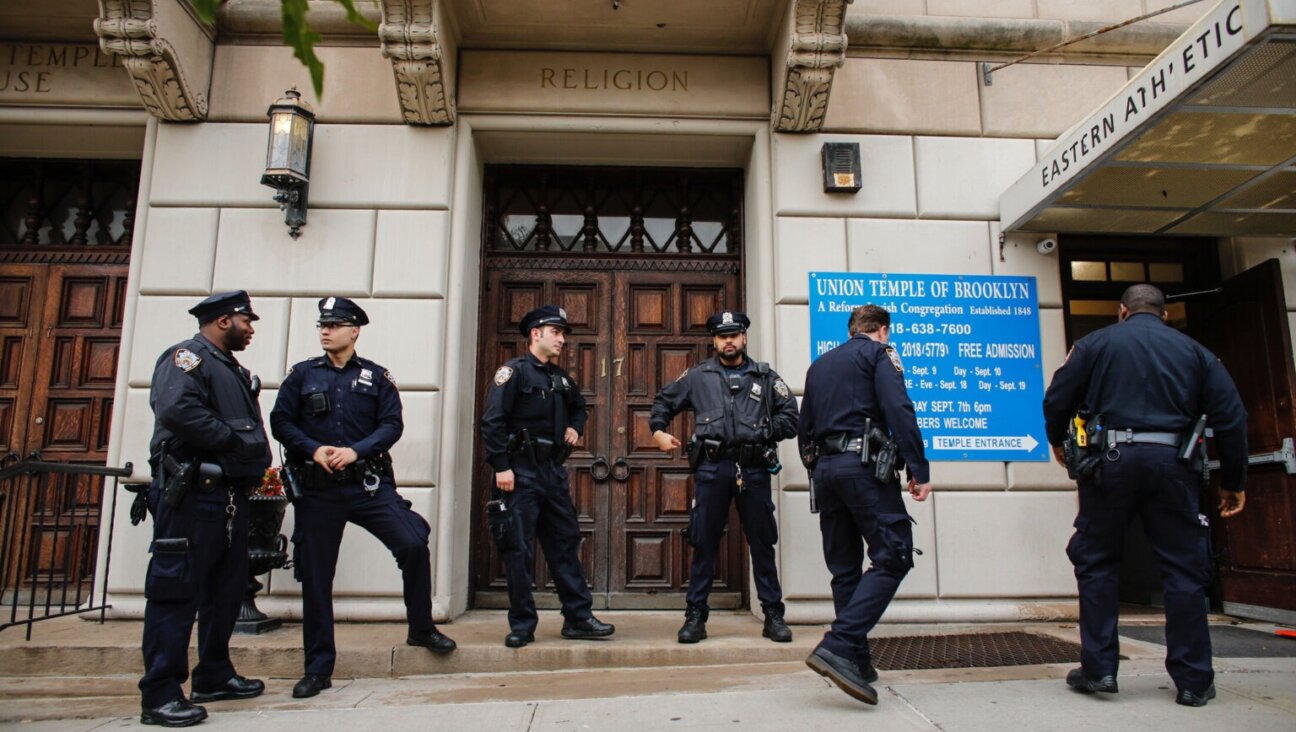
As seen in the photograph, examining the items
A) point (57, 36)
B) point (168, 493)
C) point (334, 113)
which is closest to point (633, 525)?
point (168, 493)

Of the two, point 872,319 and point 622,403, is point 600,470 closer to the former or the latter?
point 622,403

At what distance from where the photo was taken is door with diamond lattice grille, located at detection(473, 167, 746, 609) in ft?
20.7

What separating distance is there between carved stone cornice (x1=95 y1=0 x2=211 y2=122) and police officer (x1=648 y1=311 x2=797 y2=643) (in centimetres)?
438

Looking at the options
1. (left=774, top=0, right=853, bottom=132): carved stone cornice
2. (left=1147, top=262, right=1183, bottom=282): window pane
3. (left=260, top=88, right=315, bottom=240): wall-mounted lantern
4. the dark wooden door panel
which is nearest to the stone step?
(left=260, top=88, right=315, bottom=240): wall-mounted lantern

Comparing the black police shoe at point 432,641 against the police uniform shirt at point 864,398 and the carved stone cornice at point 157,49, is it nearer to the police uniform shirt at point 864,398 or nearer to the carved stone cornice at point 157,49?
the police uniform shirt at point 864,398

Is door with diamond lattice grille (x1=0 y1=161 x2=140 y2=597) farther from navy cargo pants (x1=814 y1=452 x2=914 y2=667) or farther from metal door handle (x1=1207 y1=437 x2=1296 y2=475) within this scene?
metal door handle (x1=1207 y1=437 x2=1296 y2=475)

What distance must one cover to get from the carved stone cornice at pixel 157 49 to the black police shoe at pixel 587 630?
15.6ft

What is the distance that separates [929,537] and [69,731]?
16.9 feet

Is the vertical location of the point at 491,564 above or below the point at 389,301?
below

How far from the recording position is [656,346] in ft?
21.7

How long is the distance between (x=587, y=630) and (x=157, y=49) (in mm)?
5029

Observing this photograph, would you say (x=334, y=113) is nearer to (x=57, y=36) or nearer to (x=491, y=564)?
(x=57, y=36)

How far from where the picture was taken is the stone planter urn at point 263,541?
196 inches

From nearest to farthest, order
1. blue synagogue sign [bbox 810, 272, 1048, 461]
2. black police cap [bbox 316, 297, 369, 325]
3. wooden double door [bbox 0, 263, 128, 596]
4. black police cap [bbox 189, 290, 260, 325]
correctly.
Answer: black police cap [bbox 189, 290, 260, 325], black police cap [bbox 316, 297, 369, 325], blue synagogue sign [bbox 810, 272, 1048, 461], wooden double door [bbox 0, 263, 128, 596]
